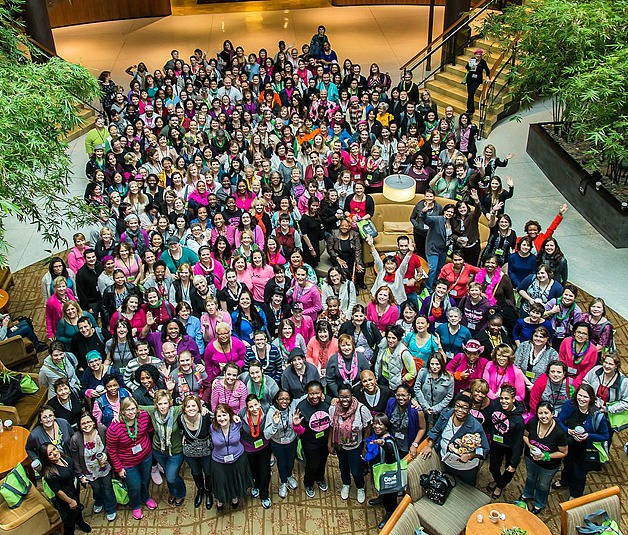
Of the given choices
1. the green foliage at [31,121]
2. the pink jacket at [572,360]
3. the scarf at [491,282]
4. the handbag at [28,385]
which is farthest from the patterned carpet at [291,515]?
the green foliage at [31,121]

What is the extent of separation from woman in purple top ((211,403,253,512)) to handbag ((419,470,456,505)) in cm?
162

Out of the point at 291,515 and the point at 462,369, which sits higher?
the point at 462,369

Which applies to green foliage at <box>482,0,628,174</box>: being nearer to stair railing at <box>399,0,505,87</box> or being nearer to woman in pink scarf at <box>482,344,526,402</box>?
stair railing at <box>399,0,505,87</box>

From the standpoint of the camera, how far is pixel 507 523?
5.72 m

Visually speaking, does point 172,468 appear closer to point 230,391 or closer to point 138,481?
point 138,481

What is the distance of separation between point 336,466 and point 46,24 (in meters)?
13.7

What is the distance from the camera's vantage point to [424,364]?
6.95m

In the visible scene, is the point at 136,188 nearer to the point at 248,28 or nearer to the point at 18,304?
the point at 18,304

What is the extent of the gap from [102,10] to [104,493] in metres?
20.7

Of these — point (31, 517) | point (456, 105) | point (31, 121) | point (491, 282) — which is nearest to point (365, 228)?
point (491, 282)

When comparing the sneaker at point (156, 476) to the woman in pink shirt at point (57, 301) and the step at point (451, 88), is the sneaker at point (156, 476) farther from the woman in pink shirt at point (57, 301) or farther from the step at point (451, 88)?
the step at point (451, 88)

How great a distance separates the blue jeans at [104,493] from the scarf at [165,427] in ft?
2.02

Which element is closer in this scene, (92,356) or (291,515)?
(291,515)

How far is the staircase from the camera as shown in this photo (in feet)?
47.2
